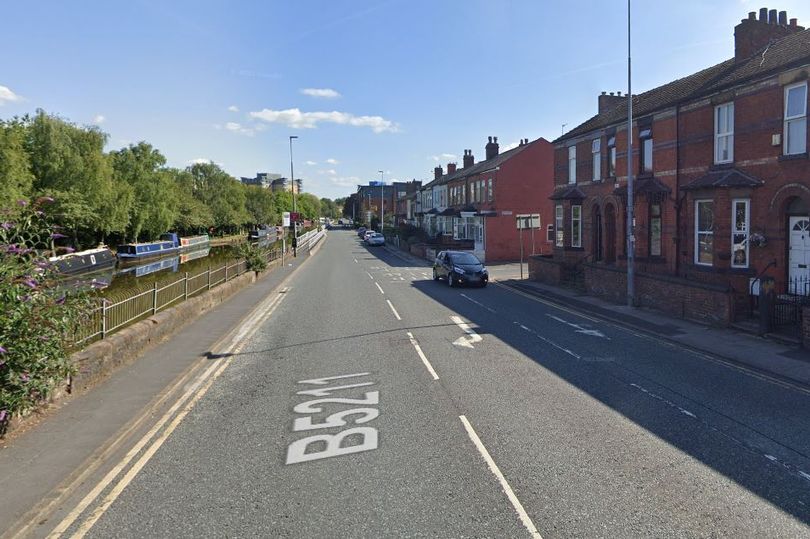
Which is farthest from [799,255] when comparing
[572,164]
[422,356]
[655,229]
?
[572,164]

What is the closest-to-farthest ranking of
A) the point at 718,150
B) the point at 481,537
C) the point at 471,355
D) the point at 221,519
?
the point at 481,537
the point at 221,519
the point at 471,355
the point at 718,150

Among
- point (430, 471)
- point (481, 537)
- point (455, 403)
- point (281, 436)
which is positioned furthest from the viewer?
point (455, 403)

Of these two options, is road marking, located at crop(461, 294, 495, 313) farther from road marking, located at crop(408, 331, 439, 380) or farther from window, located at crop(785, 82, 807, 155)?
window, located at crop(785, 82, 807, 155)

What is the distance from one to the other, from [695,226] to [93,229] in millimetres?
45228

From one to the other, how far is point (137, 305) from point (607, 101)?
86.6 ft

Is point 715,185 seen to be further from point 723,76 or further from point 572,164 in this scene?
point 572,164

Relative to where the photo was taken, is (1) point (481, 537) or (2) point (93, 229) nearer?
(1) point (481, 537)

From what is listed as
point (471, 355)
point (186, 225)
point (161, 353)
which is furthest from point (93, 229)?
point (471, 355)

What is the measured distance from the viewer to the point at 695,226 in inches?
757

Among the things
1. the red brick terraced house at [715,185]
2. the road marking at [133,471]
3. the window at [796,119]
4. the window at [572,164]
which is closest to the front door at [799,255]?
the red brick terraced house at [715,185]

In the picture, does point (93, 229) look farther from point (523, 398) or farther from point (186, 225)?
point (523, 398)

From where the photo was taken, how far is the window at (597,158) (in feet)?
85.1

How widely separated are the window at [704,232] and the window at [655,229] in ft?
8.37

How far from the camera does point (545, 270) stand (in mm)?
26859
